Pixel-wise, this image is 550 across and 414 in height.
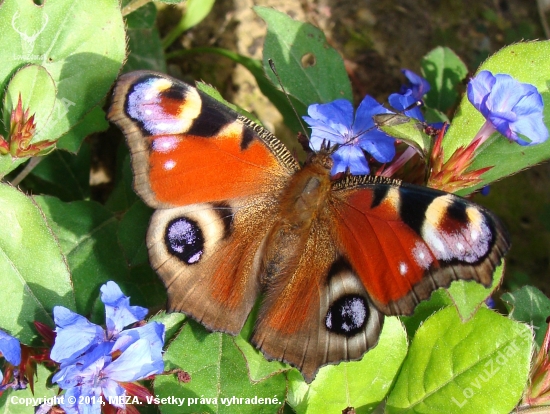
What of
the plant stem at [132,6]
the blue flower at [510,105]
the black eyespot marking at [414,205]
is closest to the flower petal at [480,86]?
the blue flower at [510,105]

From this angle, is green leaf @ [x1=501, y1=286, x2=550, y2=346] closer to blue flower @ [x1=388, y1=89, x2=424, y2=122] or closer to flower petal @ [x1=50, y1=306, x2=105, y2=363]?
blue flower @ [x1=388, y1=89, x2=424, y2=122]

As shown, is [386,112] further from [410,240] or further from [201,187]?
[201,187]

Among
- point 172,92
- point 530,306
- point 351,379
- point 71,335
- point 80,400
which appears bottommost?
point 530,306

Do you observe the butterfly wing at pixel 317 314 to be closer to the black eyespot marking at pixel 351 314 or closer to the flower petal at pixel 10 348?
the black eyespot marking at pixel 351 314

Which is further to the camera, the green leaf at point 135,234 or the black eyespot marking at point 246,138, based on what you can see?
the green leaf at point 135,234

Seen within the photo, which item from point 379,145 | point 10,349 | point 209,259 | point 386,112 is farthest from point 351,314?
point 10,349

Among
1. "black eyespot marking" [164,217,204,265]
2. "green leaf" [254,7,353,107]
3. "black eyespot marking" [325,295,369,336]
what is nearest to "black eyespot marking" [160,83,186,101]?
"black eyespot marking" [164,217,204,265]

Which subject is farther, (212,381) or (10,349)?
(212,381)

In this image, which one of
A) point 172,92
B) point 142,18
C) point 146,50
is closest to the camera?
point 172,92

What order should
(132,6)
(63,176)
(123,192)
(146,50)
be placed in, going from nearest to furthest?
(132,6) → (123,192) → (63,176) → (146,50)
